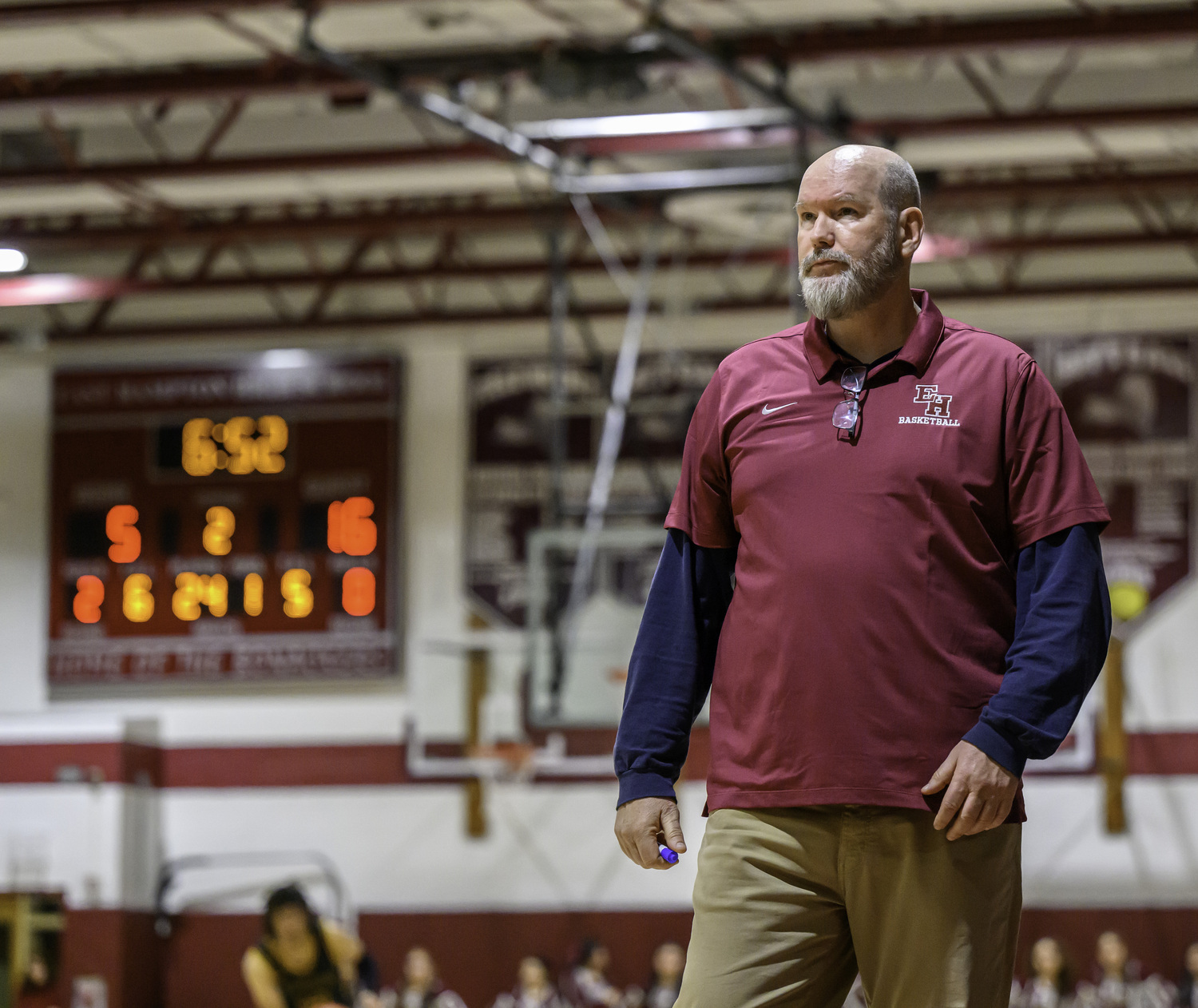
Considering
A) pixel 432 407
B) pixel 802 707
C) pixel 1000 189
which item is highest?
pixel 1000 189

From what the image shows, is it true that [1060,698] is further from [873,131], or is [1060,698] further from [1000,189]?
[1000,189]

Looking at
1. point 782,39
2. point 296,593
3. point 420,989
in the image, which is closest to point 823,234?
point 782,39

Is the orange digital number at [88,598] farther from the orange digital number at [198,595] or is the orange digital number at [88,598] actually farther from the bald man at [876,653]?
the bald man at [876,653]

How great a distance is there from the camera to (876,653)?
2605mm

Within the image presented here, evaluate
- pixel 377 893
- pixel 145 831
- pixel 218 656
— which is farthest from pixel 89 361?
pixel 377 893

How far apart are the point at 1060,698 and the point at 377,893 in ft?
45.5

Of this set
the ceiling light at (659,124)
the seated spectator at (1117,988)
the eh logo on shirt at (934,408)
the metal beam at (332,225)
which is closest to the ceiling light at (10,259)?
the metal beam at (332,225)

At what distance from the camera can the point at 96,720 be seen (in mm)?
15656

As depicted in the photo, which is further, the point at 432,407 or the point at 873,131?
the point at 432,407

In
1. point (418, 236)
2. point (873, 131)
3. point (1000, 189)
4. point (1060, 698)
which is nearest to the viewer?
point (1060, 698)

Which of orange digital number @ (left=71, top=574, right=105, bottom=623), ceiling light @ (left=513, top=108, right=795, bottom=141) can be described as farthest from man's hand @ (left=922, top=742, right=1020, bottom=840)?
orange digital number @ (left=71, top=574, right=105, bottom=623)

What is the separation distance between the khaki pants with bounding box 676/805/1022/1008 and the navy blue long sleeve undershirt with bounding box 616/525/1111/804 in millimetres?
159

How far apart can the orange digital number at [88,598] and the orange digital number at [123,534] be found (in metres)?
0.27

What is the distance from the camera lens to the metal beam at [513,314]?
1521 cm
